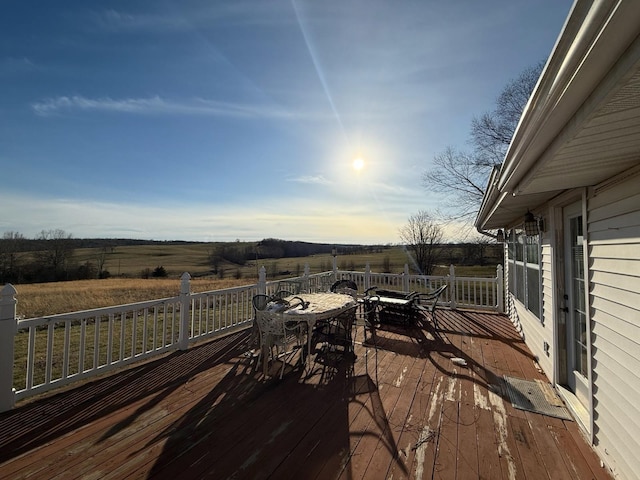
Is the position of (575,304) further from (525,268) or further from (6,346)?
(6,346)

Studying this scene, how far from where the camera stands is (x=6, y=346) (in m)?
2.75

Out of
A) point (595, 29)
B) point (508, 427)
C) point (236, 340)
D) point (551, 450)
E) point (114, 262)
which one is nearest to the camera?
point (595, 29)

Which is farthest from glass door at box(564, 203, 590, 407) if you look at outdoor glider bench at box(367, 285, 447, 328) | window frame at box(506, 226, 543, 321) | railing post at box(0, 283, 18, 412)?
railing post at box(0, 283, 18, 412)

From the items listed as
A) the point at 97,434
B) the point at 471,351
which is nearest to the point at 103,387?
the point at 97,434

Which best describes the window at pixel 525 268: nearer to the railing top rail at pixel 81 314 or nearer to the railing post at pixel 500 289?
the railing post at pixel 500 289

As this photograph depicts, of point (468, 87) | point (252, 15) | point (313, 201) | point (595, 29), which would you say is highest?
point (252, 15)

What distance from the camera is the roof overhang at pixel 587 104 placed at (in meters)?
0.80

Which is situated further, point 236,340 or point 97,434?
point 236,340

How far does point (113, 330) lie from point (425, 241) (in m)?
16.0

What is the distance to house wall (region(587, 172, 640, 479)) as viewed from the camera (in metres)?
1.82

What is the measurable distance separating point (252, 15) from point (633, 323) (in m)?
5.70

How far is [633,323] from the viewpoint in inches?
72.4

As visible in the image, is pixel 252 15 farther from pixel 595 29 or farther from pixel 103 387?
pixel 103 387

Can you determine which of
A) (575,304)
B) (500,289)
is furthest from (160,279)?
(575,304)
